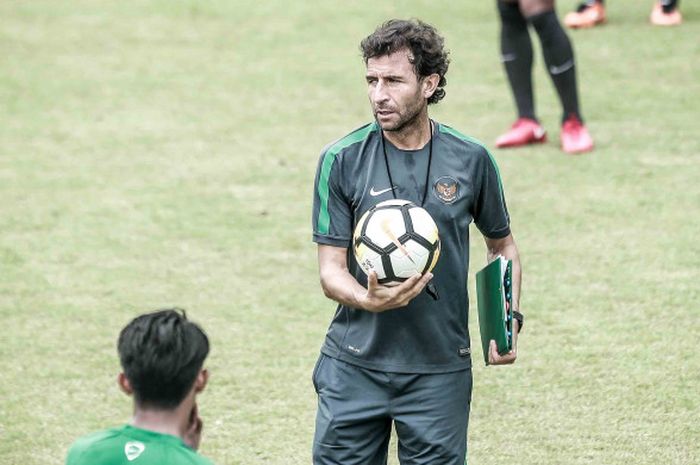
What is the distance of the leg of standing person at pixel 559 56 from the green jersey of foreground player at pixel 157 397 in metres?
7.22

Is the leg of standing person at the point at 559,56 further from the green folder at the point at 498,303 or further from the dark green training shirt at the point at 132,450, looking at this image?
the dark green training shirt at the point at 132,450

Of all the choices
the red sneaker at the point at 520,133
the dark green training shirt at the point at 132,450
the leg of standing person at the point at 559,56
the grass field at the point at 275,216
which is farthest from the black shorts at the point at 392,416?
the red sneaker at the point at 520,133

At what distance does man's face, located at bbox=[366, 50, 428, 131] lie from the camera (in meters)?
5.33

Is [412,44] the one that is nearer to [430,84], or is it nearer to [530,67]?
[430,84]

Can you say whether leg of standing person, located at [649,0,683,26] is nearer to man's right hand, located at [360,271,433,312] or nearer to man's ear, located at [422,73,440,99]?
man's ear, located at [422,73,440,99]

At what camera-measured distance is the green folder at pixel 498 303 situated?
5406mm

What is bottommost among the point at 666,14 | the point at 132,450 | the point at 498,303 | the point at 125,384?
the point at 666,14

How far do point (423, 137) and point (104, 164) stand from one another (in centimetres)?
649

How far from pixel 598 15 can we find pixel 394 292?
10533 mm

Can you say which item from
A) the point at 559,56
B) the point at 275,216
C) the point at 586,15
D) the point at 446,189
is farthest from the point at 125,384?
the point at 586,15

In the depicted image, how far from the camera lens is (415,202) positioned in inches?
207

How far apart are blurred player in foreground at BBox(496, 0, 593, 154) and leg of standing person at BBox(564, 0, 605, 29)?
3539 mm

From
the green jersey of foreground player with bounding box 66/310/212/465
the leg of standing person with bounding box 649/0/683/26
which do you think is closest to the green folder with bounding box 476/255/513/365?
the green jersey of foreground player with bounding box 66/310/212/465

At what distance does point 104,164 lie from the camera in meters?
11.5
